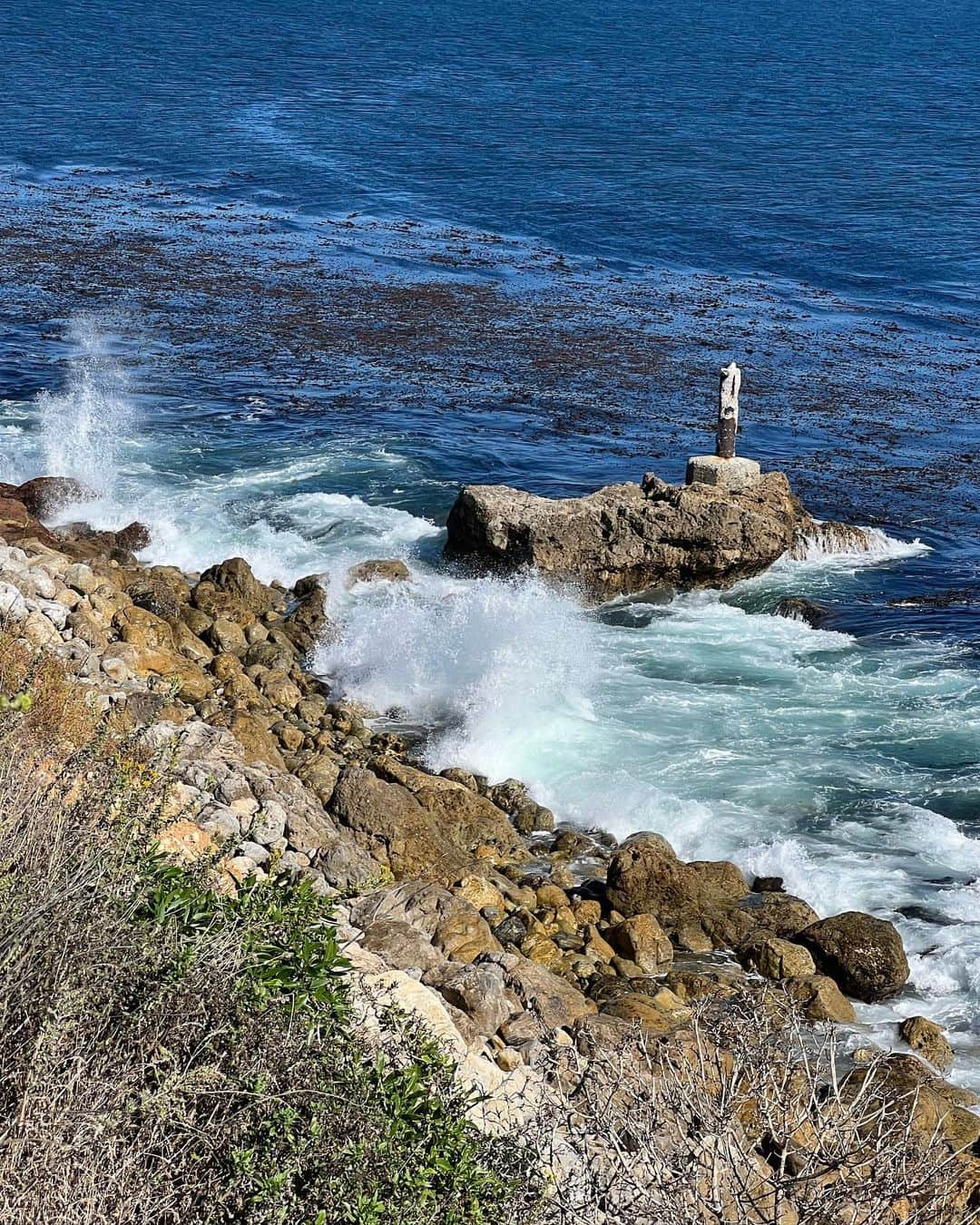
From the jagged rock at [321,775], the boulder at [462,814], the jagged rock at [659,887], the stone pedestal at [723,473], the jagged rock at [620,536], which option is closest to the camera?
the jagged rock at [659,887]

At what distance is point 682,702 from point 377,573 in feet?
14.9

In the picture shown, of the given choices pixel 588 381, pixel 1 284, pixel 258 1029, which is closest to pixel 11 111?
pixel 1 284

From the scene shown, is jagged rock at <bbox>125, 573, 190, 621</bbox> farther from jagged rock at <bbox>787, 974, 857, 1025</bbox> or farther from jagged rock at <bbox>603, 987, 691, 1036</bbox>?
jagged rock at <bbox>787, 974, 857, 1025</bbox>

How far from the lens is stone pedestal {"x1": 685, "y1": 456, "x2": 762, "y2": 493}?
19969 mm

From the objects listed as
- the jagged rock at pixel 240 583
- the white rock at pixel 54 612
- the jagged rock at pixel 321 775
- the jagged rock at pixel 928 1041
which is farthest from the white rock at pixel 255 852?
the jagged rock at pixel 240 583

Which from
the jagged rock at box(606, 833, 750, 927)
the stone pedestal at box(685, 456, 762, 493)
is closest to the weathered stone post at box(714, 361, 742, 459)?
the stone pedestal at box(685, 456, 762, 493)

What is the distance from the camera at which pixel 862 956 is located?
10.5 m

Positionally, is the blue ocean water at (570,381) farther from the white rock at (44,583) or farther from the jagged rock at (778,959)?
the white rock at (44,583)

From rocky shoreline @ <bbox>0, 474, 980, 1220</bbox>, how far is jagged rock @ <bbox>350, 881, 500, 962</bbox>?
0.02 meters

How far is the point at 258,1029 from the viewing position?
5.42 m

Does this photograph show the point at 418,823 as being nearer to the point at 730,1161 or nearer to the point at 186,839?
the point at 186,839

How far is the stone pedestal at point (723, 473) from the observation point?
65.5 feet

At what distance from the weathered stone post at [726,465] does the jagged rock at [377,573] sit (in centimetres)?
455

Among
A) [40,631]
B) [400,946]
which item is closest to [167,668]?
[40,631]
